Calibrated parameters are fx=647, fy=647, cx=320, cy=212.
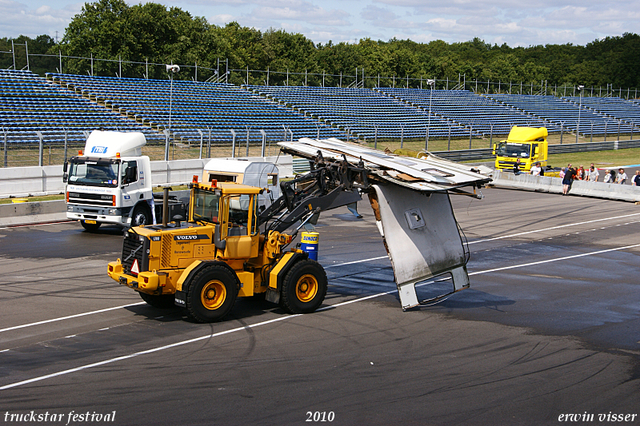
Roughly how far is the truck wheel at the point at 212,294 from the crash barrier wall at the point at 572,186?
844 inches

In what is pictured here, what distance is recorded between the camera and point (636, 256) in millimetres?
19344

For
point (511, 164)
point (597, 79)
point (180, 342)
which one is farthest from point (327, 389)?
point (597, 79)

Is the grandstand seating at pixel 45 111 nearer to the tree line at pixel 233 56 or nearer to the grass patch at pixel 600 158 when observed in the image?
the tree line at pixel 233 56

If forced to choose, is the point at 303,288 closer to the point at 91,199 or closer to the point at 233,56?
the point at 91,199

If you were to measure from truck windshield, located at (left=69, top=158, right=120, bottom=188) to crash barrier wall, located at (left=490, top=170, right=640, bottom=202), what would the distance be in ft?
57.8

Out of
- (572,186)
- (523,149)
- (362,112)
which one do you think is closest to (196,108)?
(362,112)

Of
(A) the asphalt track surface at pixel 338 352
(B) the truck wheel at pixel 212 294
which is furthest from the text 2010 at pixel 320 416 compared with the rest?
(B) the truck wheel at pixel 212 294

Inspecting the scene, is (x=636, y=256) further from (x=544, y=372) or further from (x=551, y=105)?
(x=551, y=105)

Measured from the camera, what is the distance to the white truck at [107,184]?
66.8ft

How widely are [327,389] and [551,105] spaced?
8068 cm

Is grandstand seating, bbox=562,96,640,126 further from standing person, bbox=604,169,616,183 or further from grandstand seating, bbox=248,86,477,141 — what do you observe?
standing person, bbox=604,169,616,183

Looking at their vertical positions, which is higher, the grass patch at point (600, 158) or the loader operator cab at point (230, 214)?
the loader operator cab at point (230, 214)

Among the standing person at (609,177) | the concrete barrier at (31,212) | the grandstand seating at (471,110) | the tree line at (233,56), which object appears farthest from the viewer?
the grandstand seating at (471,110)

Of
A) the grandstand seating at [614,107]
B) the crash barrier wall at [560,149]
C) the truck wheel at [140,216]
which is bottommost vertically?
the truck wheel at [140,216]
